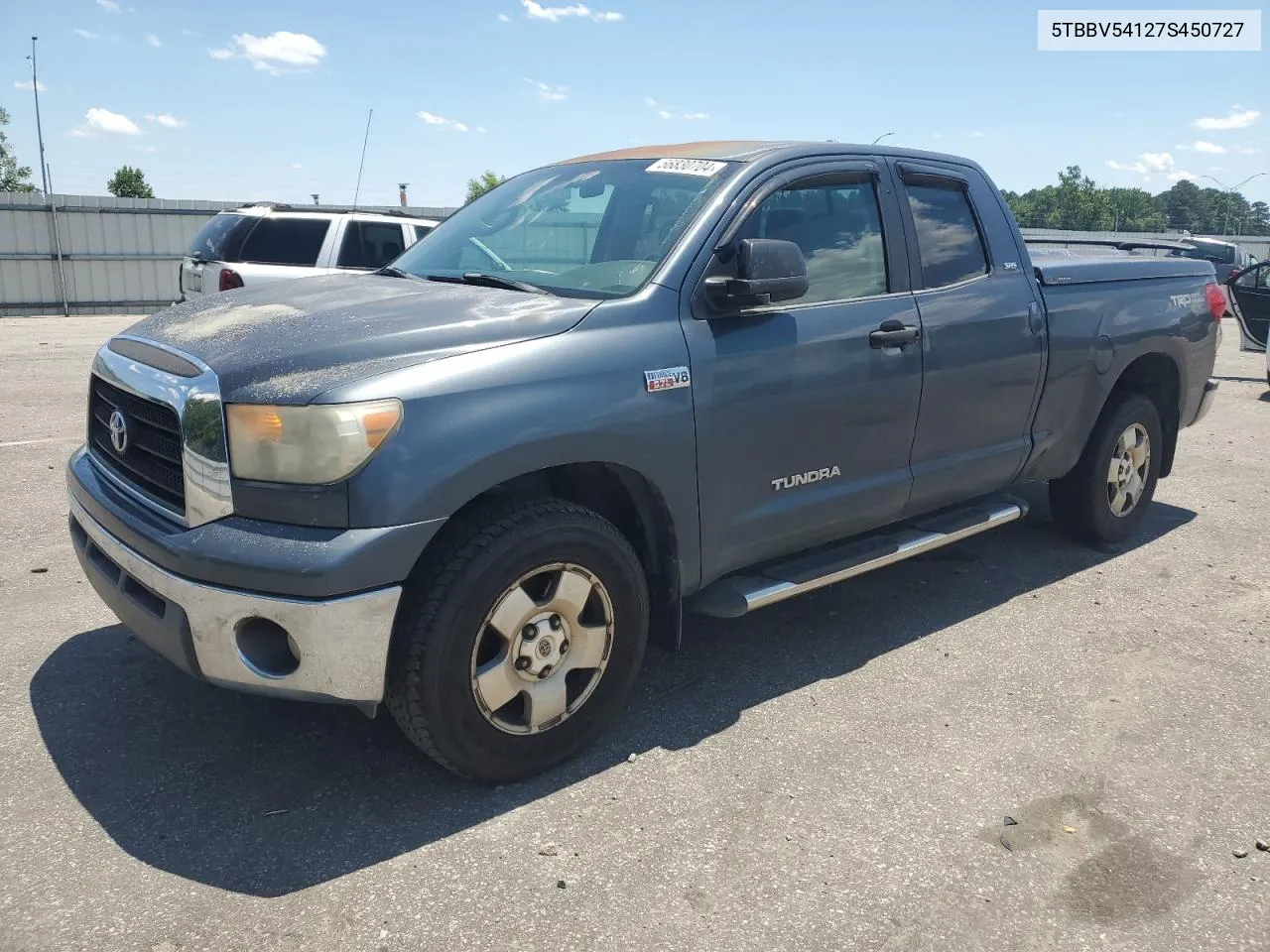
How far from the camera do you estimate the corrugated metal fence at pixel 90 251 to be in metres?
19.2

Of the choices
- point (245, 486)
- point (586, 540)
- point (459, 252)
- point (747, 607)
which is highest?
point (459, 252)

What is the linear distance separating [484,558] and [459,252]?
1671mm

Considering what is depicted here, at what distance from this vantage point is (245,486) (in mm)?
2641

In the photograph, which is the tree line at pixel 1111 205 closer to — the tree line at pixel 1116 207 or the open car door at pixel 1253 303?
the tree line at pixel 1116 207

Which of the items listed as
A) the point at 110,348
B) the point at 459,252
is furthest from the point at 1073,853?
the point at 110,348

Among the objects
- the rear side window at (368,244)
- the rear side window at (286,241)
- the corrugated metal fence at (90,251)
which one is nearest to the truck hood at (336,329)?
the rear side window at (286,241)

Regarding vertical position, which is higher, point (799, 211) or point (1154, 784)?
point (799, 211)

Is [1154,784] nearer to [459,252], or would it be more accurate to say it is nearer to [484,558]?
[484,558]

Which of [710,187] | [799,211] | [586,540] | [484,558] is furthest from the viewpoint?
[799,211]

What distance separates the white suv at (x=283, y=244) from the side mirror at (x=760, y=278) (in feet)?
24.4

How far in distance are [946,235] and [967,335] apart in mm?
473

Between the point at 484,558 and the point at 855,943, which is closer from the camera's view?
the point at 855,943

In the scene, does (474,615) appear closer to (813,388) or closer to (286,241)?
(813,388)

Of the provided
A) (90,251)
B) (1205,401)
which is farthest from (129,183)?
(1205,401)
